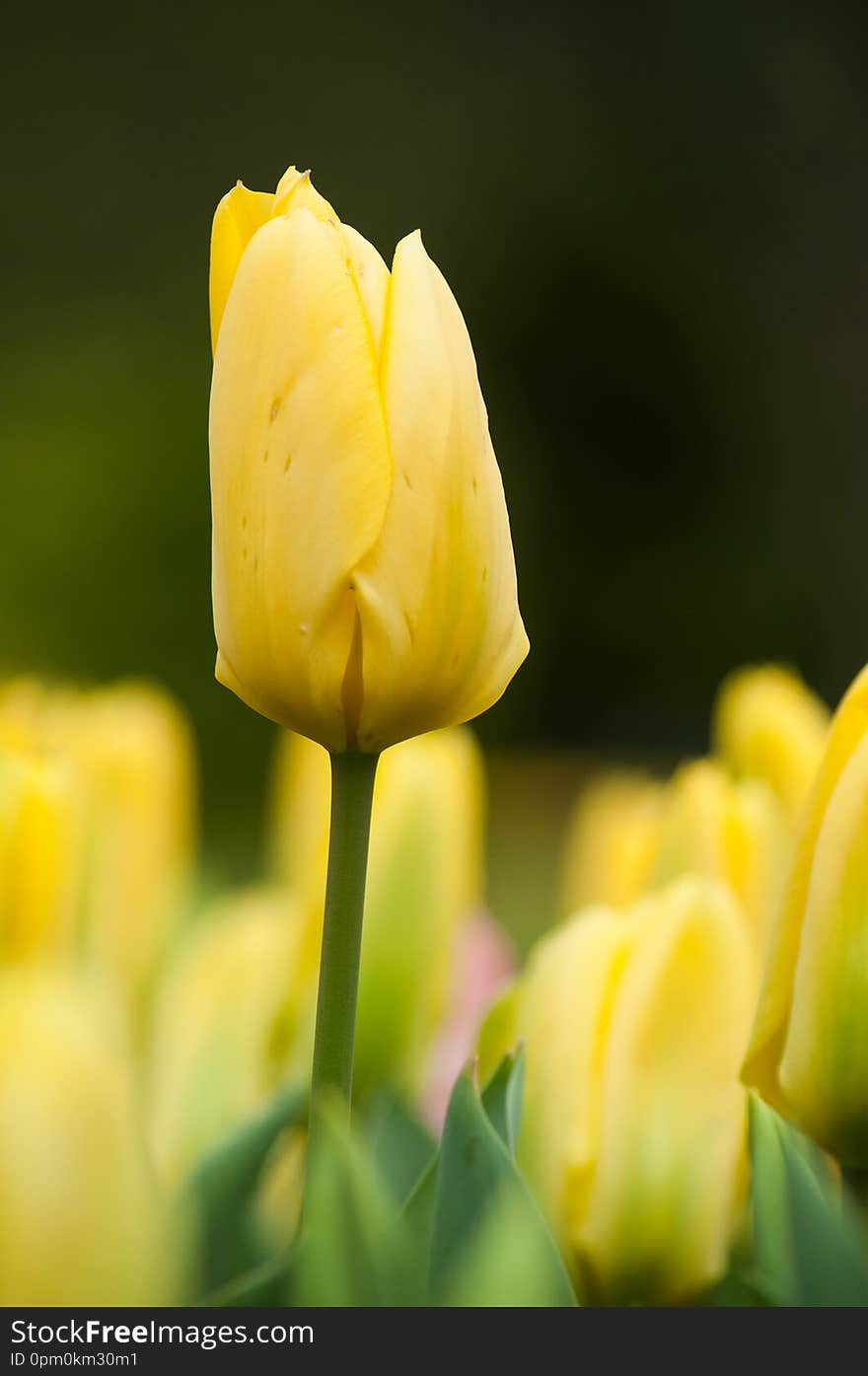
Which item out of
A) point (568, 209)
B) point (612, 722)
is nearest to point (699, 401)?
point (568, 209)

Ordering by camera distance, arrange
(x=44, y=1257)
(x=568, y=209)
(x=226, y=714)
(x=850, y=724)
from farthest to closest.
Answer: (x=568, y=209)
(x=226, y=714)
(x=850, y=724)
(x=44, y=1257)

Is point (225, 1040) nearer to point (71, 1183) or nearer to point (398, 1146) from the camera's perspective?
point (398, 1146)

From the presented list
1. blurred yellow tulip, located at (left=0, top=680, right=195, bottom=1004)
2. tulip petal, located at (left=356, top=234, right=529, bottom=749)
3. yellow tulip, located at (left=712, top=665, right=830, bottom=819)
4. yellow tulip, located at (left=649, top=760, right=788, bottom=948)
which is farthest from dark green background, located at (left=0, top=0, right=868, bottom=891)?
tulip petal, located at (left=356, top=234, right=529, bottom=749)

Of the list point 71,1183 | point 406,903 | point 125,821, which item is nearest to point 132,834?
point 125,821

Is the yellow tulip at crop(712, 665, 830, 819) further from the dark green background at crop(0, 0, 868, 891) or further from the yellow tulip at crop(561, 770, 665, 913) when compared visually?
the dark green background at crop(0, 0, 868, 891)

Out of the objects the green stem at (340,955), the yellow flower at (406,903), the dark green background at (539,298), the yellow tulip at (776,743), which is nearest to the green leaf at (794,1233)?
the green stem at (340,955)

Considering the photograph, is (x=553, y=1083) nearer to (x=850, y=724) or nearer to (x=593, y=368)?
(x=850, y=724)

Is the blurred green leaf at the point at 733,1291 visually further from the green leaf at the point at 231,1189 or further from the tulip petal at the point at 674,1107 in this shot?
the green leaf at the point at 231,1189
